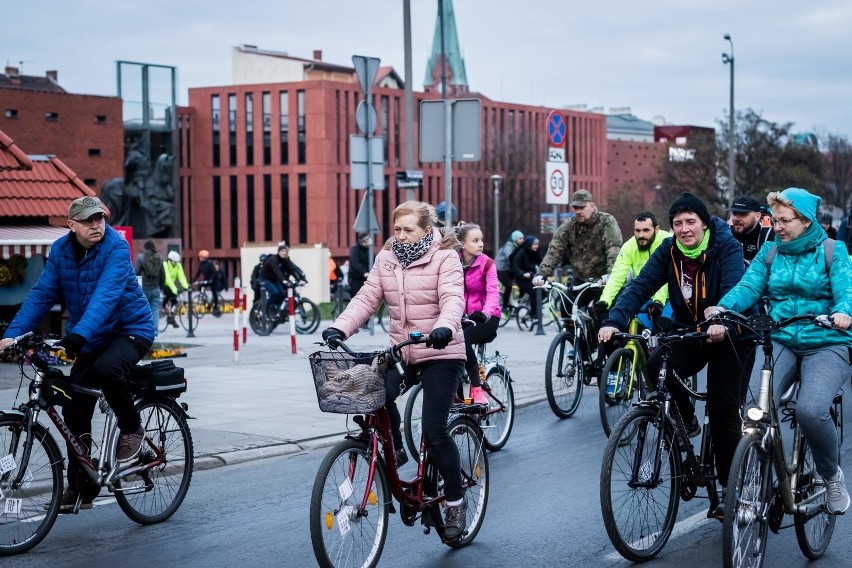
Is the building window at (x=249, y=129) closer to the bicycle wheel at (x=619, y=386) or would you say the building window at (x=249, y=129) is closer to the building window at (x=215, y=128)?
the building window at (x=215, y=128)

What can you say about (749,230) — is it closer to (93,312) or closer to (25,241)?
(93,312)

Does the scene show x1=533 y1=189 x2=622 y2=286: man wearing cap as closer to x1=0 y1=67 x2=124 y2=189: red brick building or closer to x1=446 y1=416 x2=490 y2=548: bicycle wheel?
x1=446 y1=416 x2=490 y2=548: bicycle wheel

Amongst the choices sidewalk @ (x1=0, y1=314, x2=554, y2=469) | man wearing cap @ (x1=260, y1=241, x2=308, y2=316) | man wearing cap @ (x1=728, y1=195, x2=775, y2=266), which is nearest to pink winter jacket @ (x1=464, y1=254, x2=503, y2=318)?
sidewalk @ (x1=0, y1=314, x2=554, y2=469)

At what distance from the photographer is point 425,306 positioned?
6180 mm

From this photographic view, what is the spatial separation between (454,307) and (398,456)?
0.77 metres

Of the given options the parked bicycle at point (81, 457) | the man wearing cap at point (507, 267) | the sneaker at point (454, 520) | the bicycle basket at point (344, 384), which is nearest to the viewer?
the bicycle basket at point (344, 384)

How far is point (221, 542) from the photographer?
681 centimetres

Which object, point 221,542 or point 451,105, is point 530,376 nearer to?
point 451,105

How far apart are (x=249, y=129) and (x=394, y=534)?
255 ft

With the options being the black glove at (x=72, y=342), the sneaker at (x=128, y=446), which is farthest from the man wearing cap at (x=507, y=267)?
the black glove at (x=72, y=342)

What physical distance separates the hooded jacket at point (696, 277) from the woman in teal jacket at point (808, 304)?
0.37m

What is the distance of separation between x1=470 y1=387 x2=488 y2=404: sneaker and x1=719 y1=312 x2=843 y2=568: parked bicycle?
3.29 meters

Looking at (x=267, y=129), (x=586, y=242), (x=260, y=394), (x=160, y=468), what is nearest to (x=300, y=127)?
(x=267, y=129)

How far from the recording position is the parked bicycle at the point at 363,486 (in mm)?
5434
